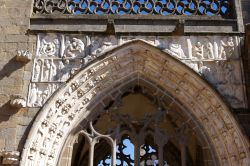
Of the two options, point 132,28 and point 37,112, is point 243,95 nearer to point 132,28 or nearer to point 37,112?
point 132,28

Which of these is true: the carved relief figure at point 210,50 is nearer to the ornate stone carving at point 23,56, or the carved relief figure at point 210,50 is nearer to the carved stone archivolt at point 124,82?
the carved stone archivolt at point 124,82

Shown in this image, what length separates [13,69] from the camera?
28.9ft

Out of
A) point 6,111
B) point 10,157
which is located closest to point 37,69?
point 6,111

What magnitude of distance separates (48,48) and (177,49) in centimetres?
221

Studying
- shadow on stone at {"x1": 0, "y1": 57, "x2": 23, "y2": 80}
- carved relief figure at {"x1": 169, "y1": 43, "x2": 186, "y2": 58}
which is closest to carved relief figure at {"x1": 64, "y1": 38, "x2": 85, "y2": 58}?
shadow on stone at {"x1": 0, "y1": 57, "x2": 23, "y2": 80}

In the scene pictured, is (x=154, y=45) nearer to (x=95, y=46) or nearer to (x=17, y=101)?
(x=95, y=46)

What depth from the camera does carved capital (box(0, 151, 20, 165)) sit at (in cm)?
785

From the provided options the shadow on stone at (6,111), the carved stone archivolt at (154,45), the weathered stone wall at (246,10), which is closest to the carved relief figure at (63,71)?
the carved stone archivolt at (154,45)

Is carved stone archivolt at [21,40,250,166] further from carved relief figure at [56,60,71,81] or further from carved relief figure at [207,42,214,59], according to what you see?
carved relief figure at [207,42,214,59]

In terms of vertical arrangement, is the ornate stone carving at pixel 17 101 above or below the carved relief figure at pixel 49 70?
below

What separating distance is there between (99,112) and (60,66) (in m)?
1.02

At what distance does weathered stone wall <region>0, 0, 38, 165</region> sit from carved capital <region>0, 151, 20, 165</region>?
0.04 meters

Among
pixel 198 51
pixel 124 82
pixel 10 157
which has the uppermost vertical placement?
pixel 198 51

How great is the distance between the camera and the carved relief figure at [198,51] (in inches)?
353
